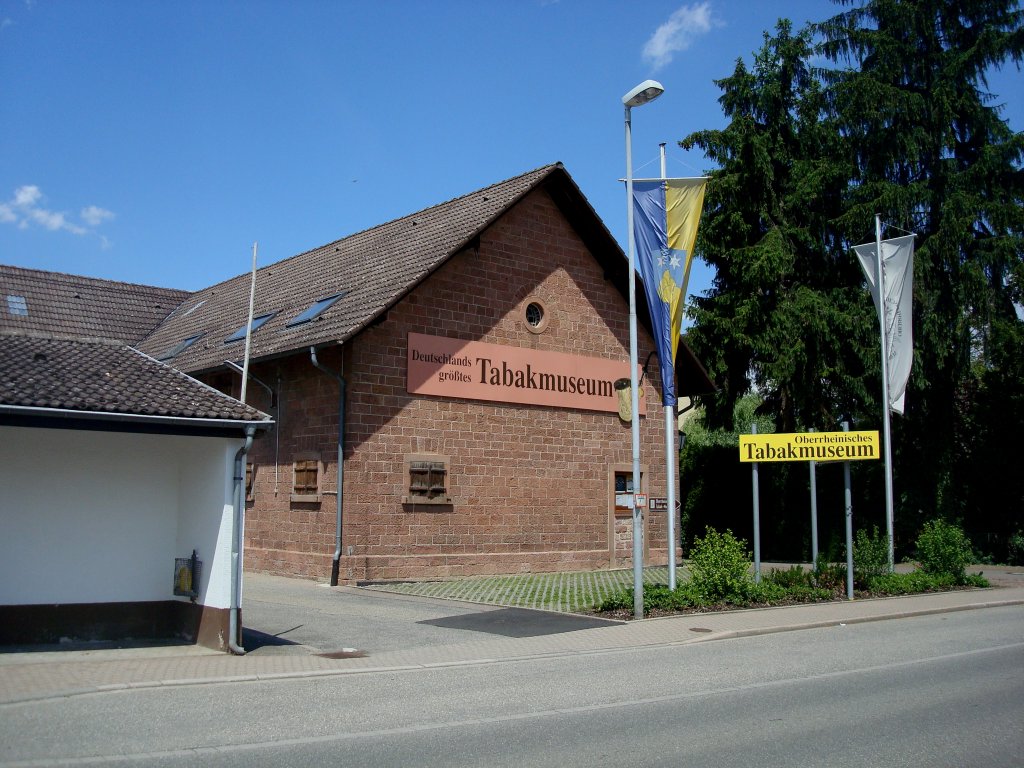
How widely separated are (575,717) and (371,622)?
23.0ft

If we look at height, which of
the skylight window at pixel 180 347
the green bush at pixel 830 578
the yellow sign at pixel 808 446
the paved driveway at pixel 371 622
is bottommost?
the paved driveway at pixel 371 622

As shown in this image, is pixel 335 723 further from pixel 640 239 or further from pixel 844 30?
pixel 844 30

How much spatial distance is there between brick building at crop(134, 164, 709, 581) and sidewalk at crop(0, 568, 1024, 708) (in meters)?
6.82

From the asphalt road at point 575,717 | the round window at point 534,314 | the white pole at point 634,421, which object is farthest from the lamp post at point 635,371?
the round window at point 534,314

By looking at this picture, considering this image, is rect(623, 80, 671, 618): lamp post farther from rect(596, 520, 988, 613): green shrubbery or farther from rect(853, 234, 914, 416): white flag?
rect(853, 234, 914, 416): white flag

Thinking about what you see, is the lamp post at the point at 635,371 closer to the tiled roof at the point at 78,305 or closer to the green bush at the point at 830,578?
the green bush at the point at 830,578

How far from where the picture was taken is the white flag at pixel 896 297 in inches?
902

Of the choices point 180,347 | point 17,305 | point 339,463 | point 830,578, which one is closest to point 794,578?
point 830,578

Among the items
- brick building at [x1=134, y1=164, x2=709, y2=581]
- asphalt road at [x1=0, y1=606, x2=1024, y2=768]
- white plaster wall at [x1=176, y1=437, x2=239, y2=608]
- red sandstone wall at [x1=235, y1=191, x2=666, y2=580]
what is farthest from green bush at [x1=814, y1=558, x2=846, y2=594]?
white plaster wall at [x1=176, y1=437, x2=239, y2=608]

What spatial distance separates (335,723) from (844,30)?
29020 mm

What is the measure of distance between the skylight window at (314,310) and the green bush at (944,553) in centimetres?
1406

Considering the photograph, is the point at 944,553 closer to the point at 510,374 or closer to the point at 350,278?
the point at 510,374

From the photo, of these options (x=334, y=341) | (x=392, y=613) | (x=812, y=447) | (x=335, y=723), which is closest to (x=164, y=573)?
(x=392, y=613)

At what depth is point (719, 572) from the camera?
55.1ft
